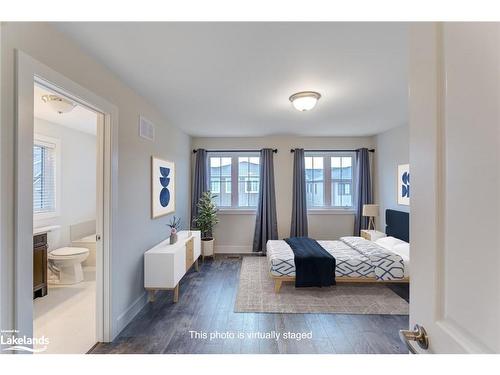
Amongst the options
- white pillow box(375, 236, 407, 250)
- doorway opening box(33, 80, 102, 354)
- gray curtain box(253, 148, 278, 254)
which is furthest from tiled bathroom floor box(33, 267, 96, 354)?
white pillow box(375, 236, 407, 250)

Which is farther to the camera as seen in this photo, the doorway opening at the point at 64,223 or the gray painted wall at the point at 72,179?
the gray painted wall at the point at 72,179

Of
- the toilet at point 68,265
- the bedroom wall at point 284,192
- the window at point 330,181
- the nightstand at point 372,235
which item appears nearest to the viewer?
the toilet at point 68,265

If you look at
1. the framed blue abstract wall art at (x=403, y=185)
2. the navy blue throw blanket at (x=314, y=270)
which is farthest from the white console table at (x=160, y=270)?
the framed blue abstract wall art at (x=403, y=185)

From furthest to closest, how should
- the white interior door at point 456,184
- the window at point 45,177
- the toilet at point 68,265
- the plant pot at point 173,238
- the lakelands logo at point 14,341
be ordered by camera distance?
the window at point 45,177
the toilet at point 68,265
the plant pot at point 173,238
the lakelands logo at point 14,341
the white interior door at point 456,184

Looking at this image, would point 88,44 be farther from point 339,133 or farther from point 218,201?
point 339,133

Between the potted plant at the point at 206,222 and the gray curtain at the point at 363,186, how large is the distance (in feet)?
9.67

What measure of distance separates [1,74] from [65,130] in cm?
337

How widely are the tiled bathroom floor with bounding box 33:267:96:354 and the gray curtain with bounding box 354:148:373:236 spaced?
4619mm

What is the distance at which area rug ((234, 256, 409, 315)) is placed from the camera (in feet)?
8.58

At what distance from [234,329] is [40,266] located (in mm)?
2489

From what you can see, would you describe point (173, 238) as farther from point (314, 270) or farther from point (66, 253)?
point (314, 270)

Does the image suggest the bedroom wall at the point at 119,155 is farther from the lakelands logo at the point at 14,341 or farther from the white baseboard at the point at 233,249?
the white baseboard at the point at 233,249

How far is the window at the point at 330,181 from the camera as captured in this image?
504 centimetres

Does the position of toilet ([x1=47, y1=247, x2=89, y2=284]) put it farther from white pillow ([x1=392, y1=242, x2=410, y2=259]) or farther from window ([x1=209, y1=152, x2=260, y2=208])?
white pillow ([x1=392, y1=242, x2=410, y2=259])
